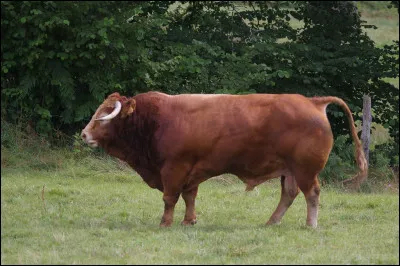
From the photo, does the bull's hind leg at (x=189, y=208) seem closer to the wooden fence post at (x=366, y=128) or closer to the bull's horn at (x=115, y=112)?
the bull's horn at (x=115, y=112)

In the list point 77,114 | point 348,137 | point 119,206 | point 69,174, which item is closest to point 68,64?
point 77,114

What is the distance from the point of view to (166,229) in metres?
10.3

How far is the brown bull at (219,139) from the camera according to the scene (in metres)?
10.4

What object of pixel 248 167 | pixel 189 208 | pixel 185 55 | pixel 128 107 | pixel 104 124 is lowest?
pixel 185 55

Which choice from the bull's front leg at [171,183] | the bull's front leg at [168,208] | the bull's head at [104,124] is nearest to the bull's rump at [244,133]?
the bull's front leg at [171,183]

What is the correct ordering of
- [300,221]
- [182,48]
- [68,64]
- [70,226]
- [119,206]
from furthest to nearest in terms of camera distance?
[182,48] < [68,64] < [119,206] < [300,221] < [70,226]

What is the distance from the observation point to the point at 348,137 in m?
17.1

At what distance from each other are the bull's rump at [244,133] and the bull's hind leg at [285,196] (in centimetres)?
35

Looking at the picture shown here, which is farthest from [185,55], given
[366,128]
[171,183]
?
[171,183]

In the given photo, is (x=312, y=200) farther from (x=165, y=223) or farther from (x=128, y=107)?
(x=128, y=107)

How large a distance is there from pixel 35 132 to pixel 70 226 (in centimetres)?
562

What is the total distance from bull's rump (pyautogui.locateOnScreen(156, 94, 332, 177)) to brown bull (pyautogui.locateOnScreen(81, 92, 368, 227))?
12mm

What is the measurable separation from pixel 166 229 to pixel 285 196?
5.36 ft

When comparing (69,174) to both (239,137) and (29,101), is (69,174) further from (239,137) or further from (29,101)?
(239,137)
